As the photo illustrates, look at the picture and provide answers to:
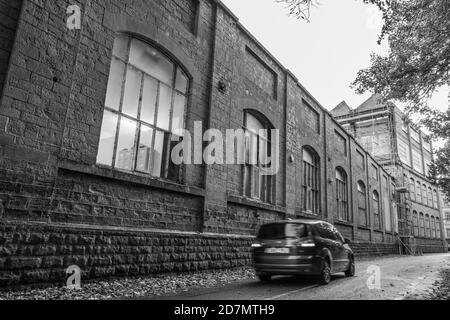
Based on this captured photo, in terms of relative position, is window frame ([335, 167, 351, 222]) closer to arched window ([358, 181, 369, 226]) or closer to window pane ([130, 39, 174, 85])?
arched window ([358, 181, 369, 226])

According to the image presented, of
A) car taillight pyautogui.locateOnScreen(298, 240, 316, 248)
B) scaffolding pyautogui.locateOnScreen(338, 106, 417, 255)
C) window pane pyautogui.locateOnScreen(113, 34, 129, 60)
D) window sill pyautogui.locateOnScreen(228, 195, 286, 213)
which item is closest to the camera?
car taillight pyautogui.locateOnScreen(298, 240, 316, 248)

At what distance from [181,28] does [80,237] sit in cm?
647

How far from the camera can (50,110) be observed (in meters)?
6.44

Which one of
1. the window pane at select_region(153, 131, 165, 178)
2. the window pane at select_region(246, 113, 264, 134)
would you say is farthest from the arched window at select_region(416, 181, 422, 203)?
the window pane at select_region(153, 131, 165, 178)

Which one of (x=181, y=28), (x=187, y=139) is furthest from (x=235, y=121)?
(x=181, y=28)

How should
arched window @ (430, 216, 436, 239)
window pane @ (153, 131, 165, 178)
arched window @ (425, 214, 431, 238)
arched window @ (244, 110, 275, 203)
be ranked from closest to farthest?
window pane @ (153, 131, 165, 178) → arched window @ (244, 110, 275, 203) → arched window @ (425, 214, 431, 238) → arched window @ (430, 216, 436, 239)

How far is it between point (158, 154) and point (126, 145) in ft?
3.54

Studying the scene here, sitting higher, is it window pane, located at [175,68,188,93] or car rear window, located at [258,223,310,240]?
window pane, located at [175,68,188,93]

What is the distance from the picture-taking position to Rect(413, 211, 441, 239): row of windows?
126ft

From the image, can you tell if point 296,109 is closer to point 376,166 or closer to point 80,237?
Answer: point 80,237

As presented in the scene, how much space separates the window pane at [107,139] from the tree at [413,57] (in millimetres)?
7021

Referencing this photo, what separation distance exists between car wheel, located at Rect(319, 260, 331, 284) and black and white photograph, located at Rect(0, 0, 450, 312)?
0.03 m

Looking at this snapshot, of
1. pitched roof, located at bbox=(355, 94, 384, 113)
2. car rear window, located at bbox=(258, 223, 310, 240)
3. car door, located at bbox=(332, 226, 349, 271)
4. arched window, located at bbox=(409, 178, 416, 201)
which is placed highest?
pitched roof, located at bbox=(355, 94, 384, 113)

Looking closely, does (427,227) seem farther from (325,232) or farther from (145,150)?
(145,150)
